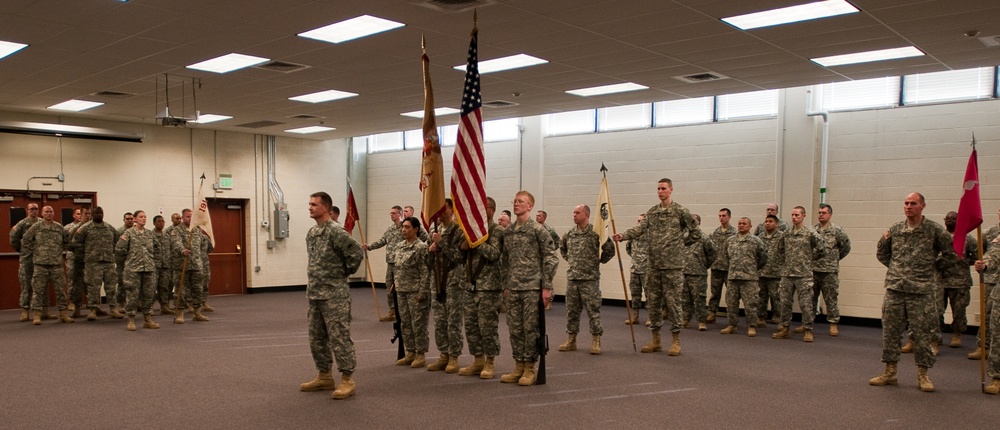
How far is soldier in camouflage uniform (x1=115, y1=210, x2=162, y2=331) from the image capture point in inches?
367

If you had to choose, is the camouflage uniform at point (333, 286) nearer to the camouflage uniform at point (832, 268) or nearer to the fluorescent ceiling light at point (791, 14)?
the fluorescent ceiling light at point (791, 14)

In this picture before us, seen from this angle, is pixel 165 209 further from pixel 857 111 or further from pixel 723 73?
pixel 857 111

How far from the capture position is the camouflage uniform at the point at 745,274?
881 centimetres

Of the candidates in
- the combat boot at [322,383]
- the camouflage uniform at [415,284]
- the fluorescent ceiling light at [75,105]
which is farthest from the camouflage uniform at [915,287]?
the fluorescent ceiling light at [75,105]

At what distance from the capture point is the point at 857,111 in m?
9.79

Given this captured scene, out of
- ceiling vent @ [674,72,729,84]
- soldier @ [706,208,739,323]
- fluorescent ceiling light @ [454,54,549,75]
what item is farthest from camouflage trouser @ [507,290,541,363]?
soldier @ [706,208,739,323]

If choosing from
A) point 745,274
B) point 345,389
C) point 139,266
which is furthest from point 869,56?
point 139,266

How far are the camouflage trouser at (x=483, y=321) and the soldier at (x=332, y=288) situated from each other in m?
1.11

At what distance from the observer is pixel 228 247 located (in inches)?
565

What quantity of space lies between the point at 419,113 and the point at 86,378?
6859mm

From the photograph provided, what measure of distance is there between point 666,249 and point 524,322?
2074mm

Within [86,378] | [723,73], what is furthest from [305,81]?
[723,73]

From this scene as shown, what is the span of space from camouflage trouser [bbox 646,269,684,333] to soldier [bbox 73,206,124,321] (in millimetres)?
7598

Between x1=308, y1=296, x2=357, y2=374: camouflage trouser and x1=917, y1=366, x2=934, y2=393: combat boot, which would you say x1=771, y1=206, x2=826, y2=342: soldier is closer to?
x1=917, y1=366, x2=934, y2=393: combat boot
